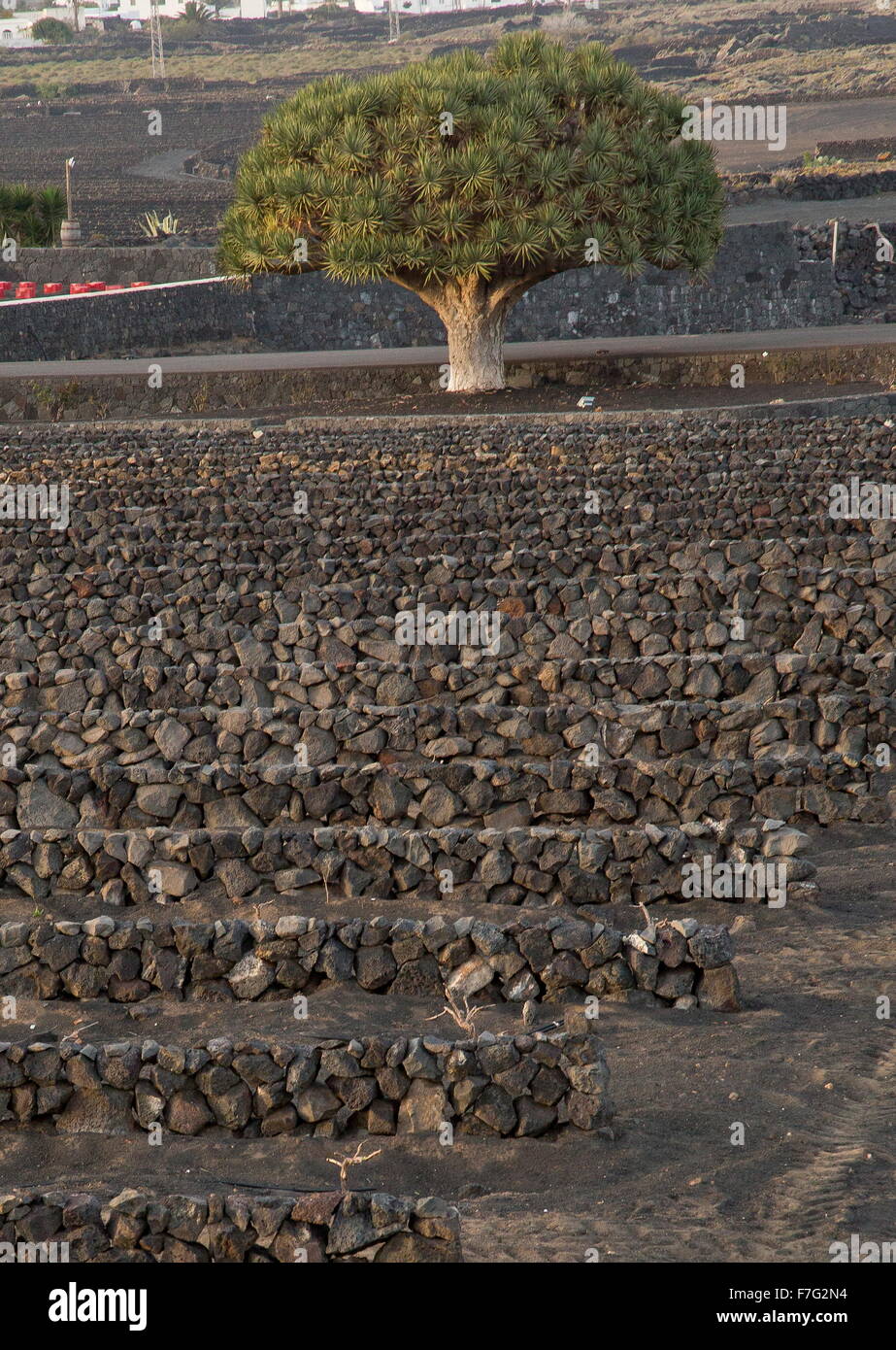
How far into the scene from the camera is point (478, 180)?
2472 cm

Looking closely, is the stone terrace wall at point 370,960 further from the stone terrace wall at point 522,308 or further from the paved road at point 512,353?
the stone terrace wall at point 522,308

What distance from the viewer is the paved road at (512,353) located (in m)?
29.1

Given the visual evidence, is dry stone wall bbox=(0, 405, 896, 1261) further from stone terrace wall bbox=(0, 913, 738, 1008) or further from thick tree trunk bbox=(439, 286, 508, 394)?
thick tree trunk bbox=(439, 286, 508, 394)

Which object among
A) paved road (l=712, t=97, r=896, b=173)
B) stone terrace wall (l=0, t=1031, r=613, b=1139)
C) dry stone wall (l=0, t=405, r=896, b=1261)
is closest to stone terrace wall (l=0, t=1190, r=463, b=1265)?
dry stone wall (l=0, t=405, r=896, b=1261)

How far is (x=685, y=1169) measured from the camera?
17.9ft

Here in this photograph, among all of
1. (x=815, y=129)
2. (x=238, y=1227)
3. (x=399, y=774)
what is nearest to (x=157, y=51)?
(x=815, y=129)

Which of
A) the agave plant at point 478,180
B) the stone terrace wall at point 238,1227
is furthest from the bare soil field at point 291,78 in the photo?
the stone terrace wall at point 238,1227

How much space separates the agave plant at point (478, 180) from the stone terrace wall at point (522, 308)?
7412mm

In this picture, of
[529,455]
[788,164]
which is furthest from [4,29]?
[529,455]

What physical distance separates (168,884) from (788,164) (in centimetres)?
5206

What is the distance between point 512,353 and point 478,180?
7.54 metres

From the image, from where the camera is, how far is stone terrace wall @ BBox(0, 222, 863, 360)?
34281 millimetres

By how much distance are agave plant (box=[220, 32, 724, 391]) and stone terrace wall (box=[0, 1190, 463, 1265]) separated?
21382mm

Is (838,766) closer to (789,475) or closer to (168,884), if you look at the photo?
(168,884)
